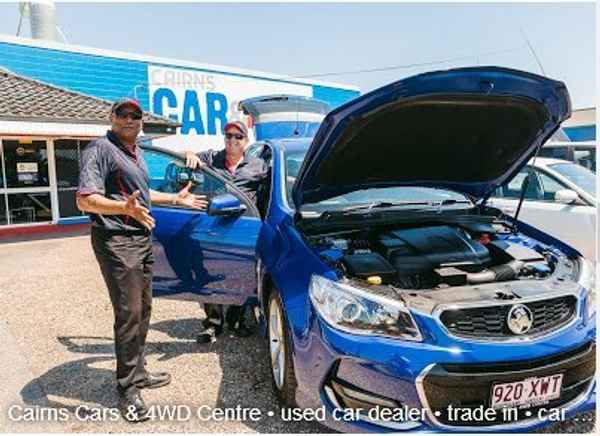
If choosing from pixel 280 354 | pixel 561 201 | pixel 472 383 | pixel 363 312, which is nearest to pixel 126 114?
pixel 280 354

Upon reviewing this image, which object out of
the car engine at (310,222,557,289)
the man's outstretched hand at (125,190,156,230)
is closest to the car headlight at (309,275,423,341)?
the car engine at (310,222,557,289)

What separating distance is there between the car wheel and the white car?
357cm

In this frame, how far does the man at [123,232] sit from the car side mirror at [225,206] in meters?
0.46

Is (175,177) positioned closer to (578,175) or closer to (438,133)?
(438,133)

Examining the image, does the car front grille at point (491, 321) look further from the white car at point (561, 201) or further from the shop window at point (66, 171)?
the shop window at point (66, 171)

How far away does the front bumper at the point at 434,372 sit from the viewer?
2.19m

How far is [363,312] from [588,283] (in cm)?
133

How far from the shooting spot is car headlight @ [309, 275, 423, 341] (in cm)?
228

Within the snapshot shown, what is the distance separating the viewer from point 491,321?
92.0 inches

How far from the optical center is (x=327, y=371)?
236cm

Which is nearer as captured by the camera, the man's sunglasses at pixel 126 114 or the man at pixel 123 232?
the man at pixel 123 232

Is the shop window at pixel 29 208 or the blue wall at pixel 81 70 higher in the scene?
the blue wall at pixel 81 70

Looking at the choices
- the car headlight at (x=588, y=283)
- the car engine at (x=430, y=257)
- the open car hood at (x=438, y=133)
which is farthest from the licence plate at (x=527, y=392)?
the open car hood at (x=438, y=133)

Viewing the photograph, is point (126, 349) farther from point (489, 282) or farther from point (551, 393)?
point (551, 393)
